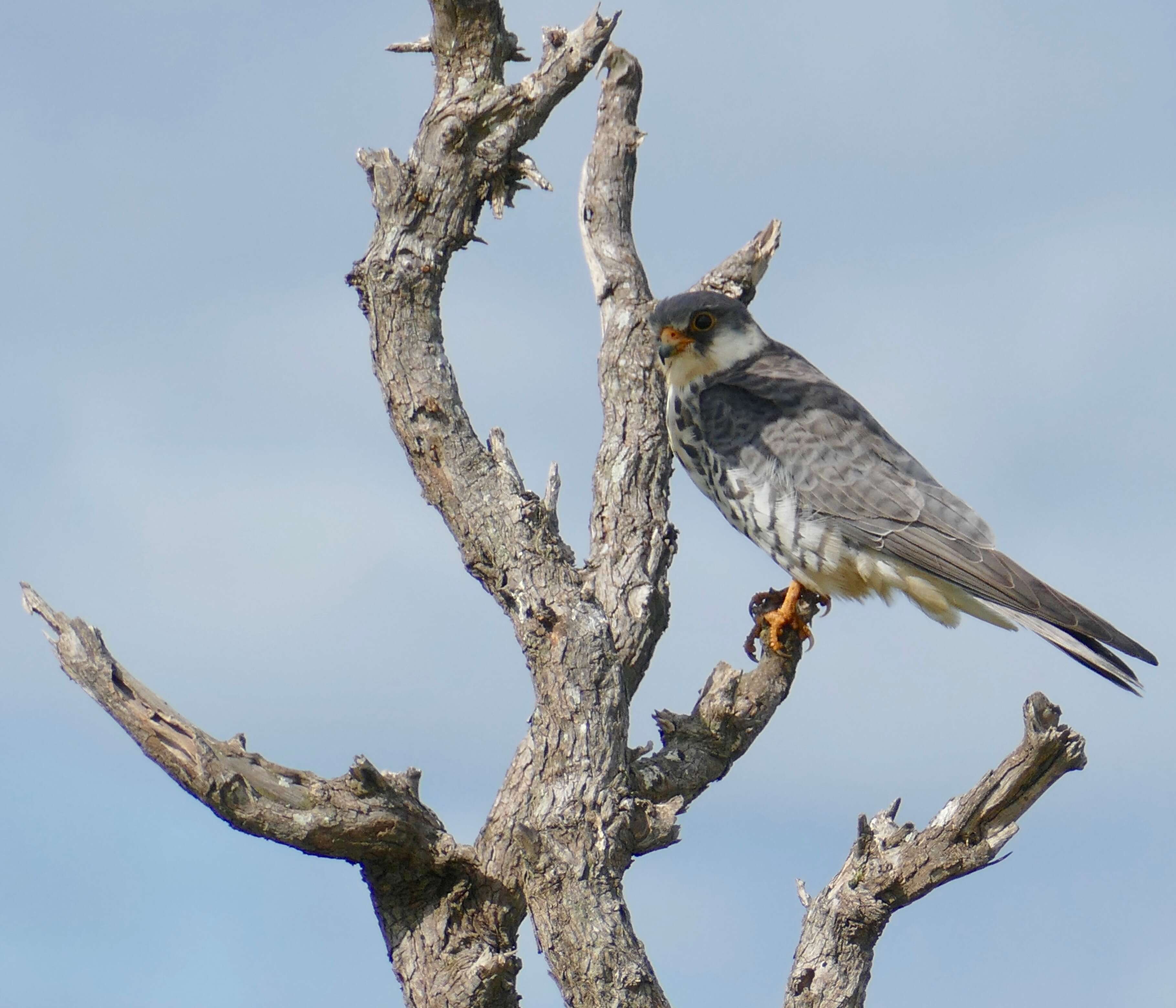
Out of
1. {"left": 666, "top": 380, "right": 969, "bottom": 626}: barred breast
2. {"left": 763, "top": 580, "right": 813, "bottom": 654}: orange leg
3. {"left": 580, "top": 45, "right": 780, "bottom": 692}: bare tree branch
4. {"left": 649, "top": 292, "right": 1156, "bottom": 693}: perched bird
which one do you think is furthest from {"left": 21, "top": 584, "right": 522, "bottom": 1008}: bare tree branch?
{"left": 666, "top": 380, "right": 969, "bottom": 626}: barred breast

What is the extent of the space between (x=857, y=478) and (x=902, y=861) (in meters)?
2.04

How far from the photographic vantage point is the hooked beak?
594 cm

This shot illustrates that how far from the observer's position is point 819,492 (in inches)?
227

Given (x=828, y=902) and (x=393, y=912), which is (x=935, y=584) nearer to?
(x=828, y=902)

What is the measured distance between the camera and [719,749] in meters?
5.02

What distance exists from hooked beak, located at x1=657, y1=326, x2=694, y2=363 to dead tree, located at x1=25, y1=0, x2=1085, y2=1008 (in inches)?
25.8

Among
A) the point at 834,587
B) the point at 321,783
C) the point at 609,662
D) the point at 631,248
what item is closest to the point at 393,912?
the point at 321,783

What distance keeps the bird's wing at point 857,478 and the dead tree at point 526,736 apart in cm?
62

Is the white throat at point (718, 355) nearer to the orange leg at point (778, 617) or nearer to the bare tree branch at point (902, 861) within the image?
the orange leg at point (778, 617)

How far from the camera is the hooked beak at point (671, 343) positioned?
594cm

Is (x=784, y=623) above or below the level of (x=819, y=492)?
below

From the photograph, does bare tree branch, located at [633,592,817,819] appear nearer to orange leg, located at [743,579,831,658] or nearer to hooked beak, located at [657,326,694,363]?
orange leg, located at [743,579,831,658]

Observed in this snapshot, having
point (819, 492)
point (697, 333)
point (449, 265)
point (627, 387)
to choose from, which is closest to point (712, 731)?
point (819, 492)

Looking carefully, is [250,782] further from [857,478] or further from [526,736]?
[857,478]
